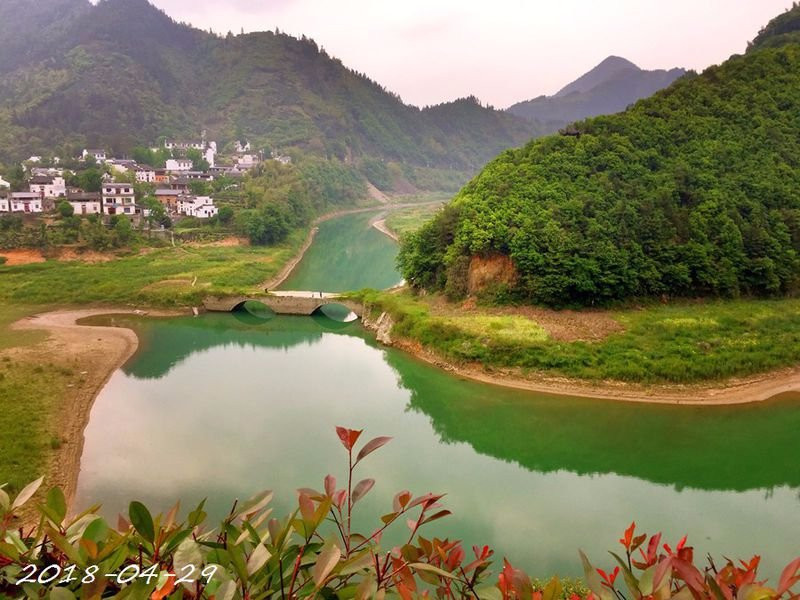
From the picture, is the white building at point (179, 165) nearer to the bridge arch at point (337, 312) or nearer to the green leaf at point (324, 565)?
the bridge arch at point (337, 312)

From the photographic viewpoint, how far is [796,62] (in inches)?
1209

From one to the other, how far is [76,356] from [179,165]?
4677cm

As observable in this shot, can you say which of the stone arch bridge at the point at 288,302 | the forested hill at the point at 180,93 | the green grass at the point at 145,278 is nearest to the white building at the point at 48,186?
the green grass at the point at 145,278

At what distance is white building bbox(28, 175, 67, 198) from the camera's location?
4278 cm

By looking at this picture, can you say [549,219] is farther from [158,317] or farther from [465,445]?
[158,317]

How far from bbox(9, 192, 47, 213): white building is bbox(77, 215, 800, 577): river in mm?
24378

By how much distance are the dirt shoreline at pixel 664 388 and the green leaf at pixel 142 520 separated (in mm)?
17622

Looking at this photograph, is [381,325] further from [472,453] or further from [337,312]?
[472,453]

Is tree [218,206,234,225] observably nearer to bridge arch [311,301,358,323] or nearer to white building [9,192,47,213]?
white building [9,192,47,213]

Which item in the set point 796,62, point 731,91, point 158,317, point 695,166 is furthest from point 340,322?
point 796,62

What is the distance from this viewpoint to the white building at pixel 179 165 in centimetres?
6123

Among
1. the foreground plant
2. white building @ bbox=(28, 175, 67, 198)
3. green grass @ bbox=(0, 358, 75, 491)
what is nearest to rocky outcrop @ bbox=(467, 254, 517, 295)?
green grass @ bbox=(0, 358, 75, 491)

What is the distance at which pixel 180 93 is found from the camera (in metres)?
98.9

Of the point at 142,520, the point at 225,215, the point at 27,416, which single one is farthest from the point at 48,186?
the point at 142,520
